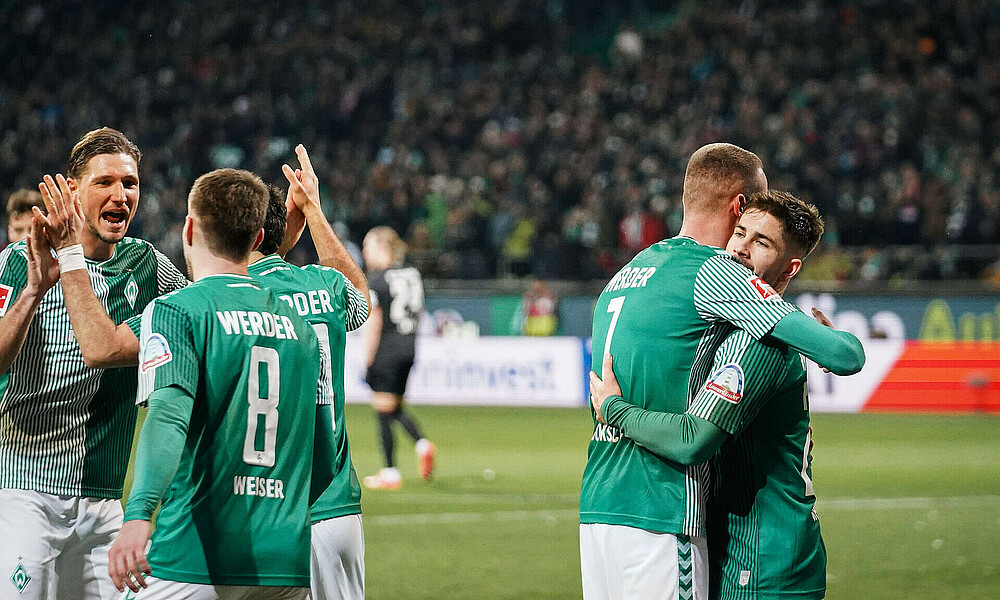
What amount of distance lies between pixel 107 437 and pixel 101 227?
76cm

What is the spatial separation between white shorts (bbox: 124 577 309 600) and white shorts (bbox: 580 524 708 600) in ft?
3.25

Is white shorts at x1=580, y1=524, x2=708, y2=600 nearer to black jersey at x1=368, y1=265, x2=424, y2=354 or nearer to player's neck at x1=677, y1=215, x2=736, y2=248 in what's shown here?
player's neck at x1=677, y1=215, x2=736, y2=248

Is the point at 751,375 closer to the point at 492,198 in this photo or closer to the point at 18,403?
the point at 18,403

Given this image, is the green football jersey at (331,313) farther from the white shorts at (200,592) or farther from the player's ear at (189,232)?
the white shorts at (200,592)

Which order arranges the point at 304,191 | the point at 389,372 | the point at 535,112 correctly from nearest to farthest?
the point at 304,191 → the point at 389,372 → the point at 535,112

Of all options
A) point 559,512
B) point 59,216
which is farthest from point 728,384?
point 559,512

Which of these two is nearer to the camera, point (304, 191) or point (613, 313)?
point (613, 313)

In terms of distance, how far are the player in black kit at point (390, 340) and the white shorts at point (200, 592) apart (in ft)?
A: 27.2

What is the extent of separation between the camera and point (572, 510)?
10586mm

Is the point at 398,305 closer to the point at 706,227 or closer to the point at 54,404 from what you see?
the point at 54,404

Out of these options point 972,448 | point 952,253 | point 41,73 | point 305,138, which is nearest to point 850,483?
point 972,448

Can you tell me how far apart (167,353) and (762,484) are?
1.81 m

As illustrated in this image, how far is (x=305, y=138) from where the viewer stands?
2759 cm

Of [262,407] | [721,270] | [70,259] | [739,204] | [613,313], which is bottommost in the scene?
[262,407]
